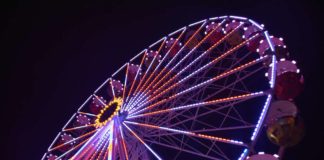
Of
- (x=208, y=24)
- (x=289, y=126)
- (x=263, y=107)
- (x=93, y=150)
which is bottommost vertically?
(x=289, y=126)

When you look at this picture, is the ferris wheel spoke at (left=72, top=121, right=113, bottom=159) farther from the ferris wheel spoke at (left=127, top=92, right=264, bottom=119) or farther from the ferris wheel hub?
the ferris wheel spoke at (left=127, top=92, right=264, bottom=119)

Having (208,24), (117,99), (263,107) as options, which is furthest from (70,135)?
(263,107)

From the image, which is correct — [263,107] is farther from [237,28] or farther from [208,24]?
[208,24]

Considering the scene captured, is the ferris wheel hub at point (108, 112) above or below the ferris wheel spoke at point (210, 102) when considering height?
above

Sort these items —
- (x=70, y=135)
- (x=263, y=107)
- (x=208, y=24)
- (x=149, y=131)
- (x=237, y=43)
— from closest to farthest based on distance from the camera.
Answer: (x=263, y=107) → (x=149, y=131) → (x=237, y=43) → (x=208, y=24) → (x=70, y=135)

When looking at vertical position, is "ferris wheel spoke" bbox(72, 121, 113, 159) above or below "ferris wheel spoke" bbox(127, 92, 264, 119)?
above

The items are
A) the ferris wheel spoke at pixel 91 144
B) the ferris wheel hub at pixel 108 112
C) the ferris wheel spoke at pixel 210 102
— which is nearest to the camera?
the ferris wheel spoke at pixel 210 102

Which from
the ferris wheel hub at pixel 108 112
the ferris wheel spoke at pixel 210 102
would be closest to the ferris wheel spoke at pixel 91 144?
the ferris wheel hub at pixel 108 112

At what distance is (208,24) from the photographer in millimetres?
14328

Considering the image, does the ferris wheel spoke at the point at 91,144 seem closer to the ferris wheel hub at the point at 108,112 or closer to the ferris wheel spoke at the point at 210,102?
the ferris wheel hub at the point at 108,112

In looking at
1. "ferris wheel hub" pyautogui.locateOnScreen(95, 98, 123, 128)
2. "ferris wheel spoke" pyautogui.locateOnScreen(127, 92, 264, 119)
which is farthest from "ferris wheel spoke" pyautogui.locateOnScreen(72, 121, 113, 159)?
"ferris wheel spoke" pyautogui.locateOnScreen(127, 92, 264, 119)

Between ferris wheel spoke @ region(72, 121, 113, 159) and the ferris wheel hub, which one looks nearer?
ferris wheel spoke @ region(72, 121, 113, 159)

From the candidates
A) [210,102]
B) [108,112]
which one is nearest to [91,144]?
[108,112]

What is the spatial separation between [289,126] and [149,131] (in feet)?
12.0
